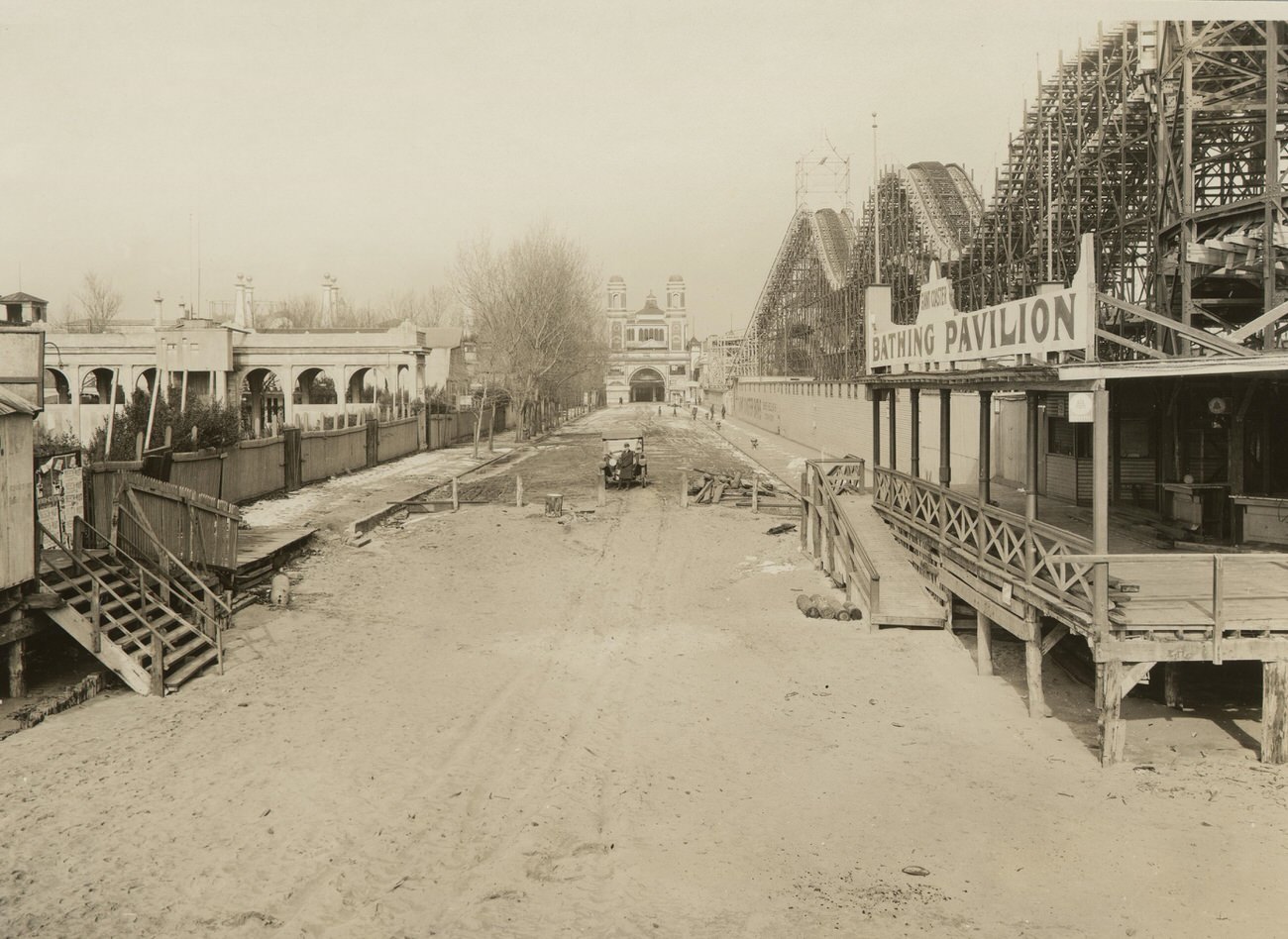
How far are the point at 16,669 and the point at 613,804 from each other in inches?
283

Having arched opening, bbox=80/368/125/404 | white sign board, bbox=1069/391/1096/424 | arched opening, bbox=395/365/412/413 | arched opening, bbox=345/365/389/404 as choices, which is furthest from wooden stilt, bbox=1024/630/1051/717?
arched opening, bbox=80/368/125/404

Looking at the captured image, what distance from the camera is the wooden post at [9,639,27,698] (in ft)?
37.9

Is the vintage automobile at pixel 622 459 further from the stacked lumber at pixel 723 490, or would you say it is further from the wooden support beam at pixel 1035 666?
the wooden support beam at pixel 1035 666

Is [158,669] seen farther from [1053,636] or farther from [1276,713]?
[1276,713]

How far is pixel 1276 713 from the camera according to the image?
32.4 feet

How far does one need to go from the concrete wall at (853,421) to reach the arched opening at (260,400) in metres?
29.2

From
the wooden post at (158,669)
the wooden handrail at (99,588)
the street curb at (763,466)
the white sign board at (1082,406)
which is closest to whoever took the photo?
the white sign board at (1082,406)

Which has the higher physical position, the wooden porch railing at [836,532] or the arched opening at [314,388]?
the arched opening at [314,388]

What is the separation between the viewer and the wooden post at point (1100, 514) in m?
9.83

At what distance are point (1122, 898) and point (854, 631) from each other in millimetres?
7642

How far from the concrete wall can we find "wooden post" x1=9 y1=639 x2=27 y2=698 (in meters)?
15.9

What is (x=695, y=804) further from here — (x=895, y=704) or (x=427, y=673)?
(x=427, y=673)

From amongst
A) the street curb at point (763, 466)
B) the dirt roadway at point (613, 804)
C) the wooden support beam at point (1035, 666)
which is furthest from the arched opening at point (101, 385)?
the wooden support beam at point (1035, 666)

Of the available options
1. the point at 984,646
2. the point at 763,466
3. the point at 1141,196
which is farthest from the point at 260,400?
the point at 984,646
